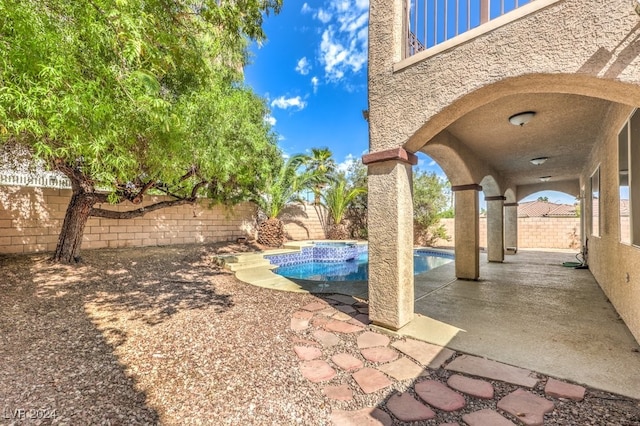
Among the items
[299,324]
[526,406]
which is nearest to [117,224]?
[299,324]

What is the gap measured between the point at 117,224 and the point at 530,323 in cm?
1318

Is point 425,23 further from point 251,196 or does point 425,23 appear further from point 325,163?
point 325,163

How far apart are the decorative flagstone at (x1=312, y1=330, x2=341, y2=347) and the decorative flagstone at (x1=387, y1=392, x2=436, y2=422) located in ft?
4.20

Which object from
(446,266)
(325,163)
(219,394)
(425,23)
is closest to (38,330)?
(219,394)

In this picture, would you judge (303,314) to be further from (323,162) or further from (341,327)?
(323,162)

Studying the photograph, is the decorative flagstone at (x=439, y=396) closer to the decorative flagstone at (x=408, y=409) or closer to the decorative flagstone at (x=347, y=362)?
the decorative flagstone at (x=408, y=409)

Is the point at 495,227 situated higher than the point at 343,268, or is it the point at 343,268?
the point at 495,227

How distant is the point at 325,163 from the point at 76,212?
614 inches

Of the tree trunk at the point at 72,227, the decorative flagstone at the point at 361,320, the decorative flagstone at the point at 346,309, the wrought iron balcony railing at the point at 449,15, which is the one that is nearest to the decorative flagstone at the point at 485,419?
the decorative flagstone at the point at 361,320

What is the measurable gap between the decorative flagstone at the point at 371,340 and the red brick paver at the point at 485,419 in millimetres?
1468

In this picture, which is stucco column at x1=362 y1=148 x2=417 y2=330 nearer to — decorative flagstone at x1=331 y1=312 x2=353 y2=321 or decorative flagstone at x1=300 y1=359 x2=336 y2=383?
decorative flagstone at x1=331 y1=312 x2=353 y2=321

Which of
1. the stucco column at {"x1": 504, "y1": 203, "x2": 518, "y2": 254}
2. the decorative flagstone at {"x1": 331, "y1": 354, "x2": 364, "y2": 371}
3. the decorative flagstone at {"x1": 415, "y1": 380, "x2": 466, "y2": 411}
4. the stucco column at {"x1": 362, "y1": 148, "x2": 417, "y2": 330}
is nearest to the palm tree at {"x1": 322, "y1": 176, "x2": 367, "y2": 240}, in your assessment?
the stucco column at {"x1": 504, "y1": 203, "x2": 518, "y2": 254}

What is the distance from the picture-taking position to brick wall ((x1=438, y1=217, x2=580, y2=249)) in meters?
16.0

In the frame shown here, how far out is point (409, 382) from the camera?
10.1ft
